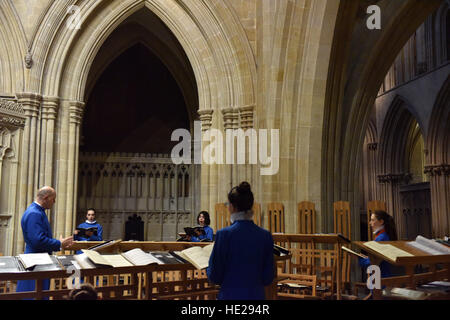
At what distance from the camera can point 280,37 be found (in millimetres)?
10055

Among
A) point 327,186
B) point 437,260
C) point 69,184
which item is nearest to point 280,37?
point 327,186

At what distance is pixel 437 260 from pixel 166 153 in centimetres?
1283

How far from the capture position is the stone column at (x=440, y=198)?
16.4 m

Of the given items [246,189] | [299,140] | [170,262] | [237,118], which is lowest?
[170,262]

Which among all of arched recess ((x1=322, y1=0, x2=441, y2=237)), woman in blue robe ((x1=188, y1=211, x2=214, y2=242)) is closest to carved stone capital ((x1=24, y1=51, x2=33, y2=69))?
woman in blue robe ((x1=188, y1=211, x2=214, y2=242))

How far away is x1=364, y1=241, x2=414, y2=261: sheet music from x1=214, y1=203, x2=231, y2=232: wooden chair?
19.6ft

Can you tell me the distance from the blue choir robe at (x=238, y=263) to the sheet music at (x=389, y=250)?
106 centimetres

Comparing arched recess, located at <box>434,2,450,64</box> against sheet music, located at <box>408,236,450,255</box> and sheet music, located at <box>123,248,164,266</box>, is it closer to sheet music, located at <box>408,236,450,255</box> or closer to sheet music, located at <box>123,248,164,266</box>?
sheet music, located at <box>408,236,450,255</box>

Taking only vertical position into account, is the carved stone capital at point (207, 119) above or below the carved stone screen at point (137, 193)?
above

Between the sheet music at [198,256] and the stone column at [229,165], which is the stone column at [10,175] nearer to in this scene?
the stone column at [229,165]

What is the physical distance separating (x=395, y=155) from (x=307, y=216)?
1190 cm

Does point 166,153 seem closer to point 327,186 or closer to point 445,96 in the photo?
point 327,186

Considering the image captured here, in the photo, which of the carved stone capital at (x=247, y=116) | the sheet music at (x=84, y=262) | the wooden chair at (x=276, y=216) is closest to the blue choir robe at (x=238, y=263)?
the sheet music at (x=84, y=262)

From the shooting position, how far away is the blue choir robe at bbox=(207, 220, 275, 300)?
133 inches
